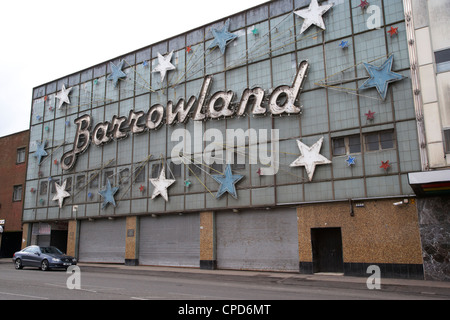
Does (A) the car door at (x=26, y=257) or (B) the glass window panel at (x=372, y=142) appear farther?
(A) the car door at (x=26, y=257)

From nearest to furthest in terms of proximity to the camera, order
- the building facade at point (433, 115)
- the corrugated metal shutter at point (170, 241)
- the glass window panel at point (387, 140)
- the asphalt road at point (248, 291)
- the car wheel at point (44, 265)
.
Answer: the asphalt road at point (248, 291)
the building facade at point (433, 115)
the glass window panel at point (387, 140)
the car wheel at point (44, 265)
the corrugated metal shutter at point (170, 241)

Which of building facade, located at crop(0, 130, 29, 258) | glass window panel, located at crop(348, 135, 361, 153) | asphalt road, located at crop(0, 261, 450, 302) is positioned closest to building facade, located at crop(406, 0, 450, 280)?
asphalt road, located at crop(0, 261, 450, 302)

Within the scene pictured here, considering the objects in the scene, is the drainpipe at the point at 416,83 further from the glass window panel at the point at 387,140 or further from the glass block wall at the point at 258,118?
the glass window panel at the point at 387,140

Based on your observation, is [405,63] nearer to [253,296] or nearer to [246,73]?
[246,73]

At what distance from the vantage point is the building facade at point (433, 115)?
1722cm

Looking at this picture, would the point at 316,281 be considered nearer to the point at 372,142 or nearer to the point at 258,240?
the point at 258,240

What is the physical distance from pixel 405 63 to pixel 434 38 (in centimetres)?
158

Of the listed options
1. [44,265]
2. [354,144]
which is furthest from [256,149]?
[44,265]

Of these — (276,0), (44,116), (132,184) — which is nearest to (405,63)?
(276,0)

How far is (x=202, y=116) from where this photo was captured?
24.8 m

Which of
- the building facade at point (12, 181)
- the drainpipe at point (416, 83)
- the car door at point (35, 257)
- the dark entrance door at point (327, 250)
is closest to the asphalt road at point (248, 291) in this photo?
the dark entrance door at point (327, 250)

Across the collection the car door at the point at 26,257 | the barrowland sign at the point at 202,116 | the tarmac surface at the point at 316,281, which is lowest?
the tarmac surface at the point at 316,281

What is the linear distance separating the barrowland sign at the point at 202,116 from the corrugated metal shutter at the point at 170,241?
3.99 metres

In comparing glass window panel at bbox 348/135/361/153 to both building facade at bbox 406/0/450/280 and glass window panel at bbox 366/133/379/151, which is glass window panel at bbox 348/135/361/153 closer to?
glass window panel at bbox 366/133/379/151
